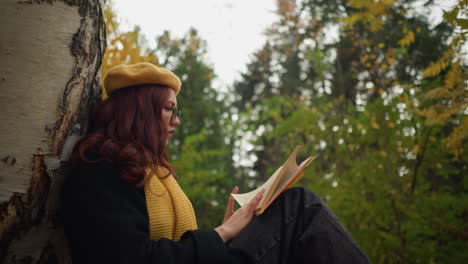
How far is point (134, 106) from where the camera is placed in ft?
5.61

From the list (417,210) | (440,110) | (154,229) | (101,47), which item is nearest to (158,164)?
(154,229)

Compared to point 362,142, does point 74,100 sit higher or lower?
higher

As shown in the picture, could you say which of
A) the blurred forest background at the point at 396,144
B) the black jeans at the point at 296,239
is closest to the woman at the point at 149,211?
the black jeans at the point at 296,239

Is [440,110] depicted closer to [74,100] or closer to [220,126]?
[74,100]

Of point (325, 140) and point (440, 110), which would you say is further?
point (325, 140)

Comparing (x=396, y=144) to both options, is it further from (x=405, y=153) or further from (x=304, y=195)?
(x=304, y=195)

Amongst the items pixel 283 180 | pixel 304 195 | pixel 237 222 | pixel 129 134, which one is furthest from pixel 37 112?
pixel 304 195

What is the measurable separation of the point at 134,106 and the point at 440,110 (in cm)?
271

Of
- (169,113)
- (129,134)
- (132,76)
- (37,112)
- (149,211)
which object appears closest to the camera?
(37,112)

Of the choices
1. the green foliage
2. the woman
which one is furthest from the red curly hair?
the green foliage

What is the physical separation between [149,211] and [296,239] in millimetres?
706

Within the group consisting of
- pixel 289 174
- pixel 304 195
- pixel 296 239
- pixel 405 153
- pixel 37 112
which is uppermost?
pixel 37 112

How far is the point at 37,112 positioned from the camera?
1145 mm

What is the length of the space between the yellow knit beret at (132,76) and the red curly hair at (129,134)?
4 centimetres
